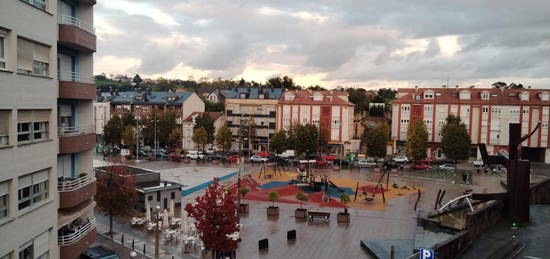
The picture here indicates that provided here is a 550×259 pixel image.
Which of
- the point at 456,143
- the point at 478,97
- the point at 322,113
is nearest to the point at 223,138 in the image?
the point at 322,113

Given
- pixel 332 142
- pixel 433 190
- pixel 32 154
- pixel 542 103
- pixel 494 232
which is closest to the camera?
pixel 32 154

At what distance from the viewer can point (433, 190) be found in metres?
42.2

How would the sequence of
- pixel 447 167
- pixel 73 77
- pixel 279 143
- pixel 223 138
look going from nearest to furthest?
1. pixel 73 77
2. pixel 447 167
3. pixel 279 143
4. pixel 223 138

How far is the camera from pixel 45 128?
1399cm

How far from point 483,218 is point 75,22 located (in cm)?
1830

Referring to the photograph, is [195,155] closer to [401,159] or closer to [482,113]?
[401,159]

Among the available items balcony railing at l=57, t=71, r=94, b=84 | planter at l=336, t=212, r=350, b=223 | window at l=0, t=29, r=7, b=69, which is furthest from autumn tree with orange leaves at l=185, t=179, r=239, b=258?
planter at l=336, t=212, r=350, b=223

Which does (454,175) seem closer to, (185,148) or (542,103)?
(542,103)

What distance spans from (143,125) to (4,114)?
2506 inches

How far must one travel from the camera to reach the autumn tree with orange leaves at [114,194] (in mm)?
26594

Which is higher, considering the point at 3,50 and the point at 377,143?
the point at 3,50

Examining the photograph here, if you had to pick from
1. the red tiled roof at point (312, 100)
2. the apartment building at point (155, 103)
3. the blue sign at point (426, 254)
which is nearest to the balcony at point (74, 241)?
the blue sign at point (426, 254)

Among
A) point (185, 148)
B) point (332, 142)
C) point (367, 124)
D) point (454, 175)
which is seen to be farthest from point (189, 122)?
point (454, 175)

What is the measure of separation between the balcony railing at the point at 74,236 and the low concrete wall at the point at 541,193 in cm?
2291
